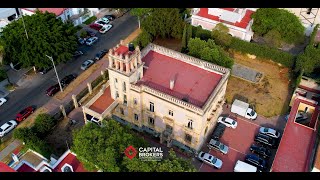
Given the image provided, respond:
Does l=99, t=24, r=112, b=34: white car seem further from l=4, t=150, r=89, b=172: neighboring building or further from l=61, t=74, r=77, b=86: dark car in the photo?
l=4, t=150, r=89, b=172: neighboring building

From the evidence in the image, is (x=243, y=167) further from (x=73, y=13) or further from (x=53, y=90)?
(x=73, y=13)

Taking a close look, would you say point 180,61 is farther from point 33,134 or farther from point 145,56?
point 33,134

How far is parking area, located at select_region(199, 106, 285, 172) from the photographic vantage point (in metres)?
60.6

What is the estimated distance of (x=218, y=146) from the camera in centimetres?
6181

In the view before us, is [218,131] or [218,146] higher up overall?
[218,131]

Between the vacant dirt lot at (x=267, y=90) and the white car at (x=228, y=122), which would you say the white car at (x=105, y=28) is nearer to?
the vacant dirt lot at (x=267, y=90)

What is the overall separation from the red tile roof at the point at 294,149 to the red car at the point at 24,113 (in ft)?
152

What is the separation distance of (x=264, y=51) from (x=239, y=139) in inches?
982

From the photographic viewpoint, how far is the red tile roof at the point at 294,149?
53625 mm

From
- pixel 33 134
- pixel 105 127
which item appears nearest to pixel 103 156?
pixel 105 127

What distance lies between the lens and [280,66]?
79.6 metres

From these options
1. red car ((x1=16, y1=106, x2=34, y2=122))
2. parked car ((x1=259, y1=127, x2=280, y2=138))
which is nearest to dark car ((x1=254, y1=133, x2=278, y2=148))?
parked car ((x1=259, y1=127, x2=280, y2=138))

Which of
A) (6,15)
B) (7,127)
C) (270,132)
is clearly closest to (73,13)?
(6,15)
